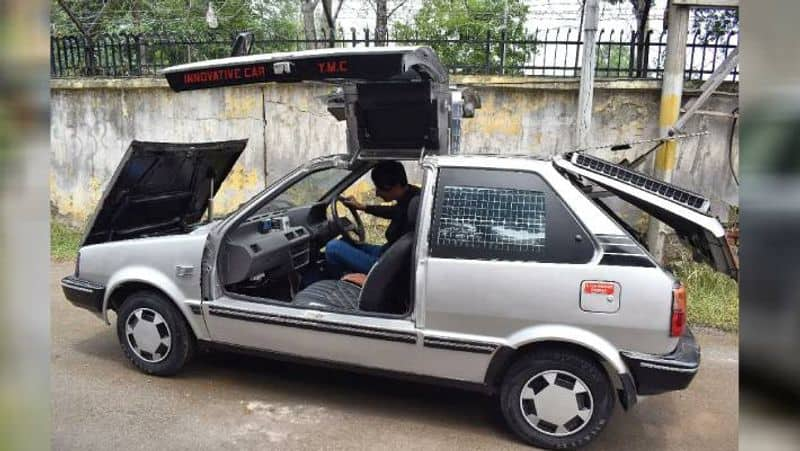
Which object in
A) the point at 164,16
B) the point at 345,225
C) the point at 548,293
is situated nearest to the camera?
the point at 548,293

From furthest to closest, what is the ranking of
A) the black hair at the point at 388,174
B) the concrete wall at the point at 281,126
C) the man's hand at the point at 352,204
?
the concrete wall at the point at 281,126
the man's hand at the point at 352,204
the black hair at the point at 388,174

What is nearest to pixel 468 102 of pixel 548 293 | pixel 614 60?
pixel 548 293

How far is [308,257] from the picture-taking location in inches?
181

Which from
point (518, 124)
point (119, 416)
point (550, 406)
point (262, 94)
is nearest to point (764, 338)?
point (550, 406)

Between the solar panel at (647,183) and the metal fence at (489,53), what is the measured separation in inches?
142

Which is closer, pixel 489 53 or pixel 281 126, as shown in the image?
pixel 489 53

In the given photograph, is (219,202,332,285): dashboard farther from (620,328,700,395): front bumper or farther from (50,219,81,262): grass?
(50,219,81,262): grass

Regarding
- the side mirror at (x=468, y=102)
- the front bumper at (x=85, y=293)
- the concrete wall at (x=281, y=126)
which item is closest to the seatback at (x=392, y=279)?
the side mirror at (x=468, y=102)

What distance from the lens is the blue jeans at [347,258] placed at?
434 cm

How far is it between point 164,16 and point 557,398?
13180 millimetres

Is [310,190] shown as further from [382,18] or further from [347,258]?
[382,18]

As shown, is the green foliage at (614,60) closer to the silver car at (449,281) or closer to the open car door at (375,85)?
the open car door at (375,85)

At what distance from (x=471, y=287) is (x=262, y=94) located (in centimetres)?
515

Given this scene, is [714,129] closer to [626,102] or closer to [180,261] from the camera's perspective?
[626,102]
